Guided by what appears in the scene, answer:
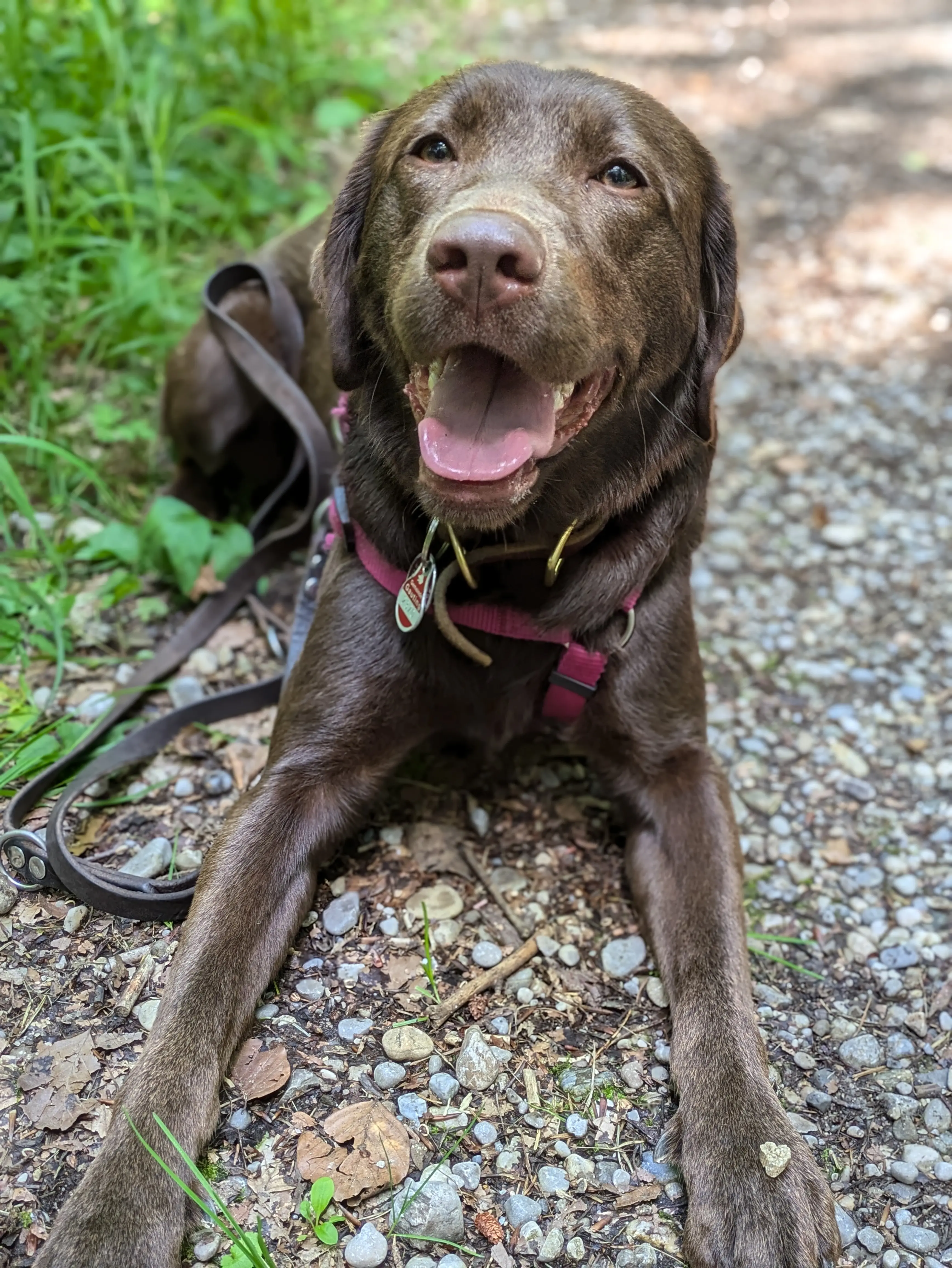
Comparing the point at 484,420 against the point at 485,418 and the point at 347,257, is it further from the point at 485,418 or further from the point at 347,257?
the point at 347,257

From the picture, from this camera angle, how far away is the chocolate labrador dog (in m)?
2.03

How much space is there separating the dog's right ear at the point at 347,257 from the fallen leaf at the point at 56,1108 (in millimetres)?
1619

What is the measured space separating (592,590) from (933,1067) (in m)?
1.31

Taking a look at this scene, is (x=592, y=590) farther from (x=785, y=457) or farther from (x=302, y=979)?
(x=785, y=457)

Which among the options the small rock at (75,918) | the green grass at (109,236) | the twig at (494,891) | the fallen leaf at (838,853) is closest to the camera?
the small rock at (75,918)

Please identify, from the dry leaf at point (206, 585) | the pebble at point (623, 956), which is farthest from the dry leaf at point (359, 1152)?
the dry leaf at point (206, 585)

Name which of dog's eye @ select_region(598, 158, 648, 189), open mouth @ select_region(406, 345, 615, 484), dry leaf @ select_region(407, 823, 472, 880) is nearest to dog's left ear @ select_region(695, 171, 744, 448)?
dog's eye @ select_region(598, 158, 648, 189)

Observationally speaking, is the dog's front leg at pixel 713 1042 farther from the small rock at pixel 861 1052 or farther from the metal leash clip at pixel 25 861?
the metal leash clip at pixel 25 861

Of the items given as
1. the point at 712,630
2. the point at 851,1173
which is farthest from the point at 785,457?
the point at 851,1173

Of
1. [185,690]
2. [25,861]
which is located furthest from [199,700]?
[25,861]

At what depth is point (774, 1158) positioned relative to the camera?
6.79 feet

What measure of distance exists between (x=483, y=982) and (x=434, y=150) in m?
1.86

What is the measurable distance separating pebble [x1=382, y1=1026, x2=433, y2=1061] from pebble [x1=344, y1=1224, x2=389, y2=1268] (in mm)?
364

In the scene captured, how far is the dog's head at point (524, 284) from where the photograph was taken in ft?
6.72
